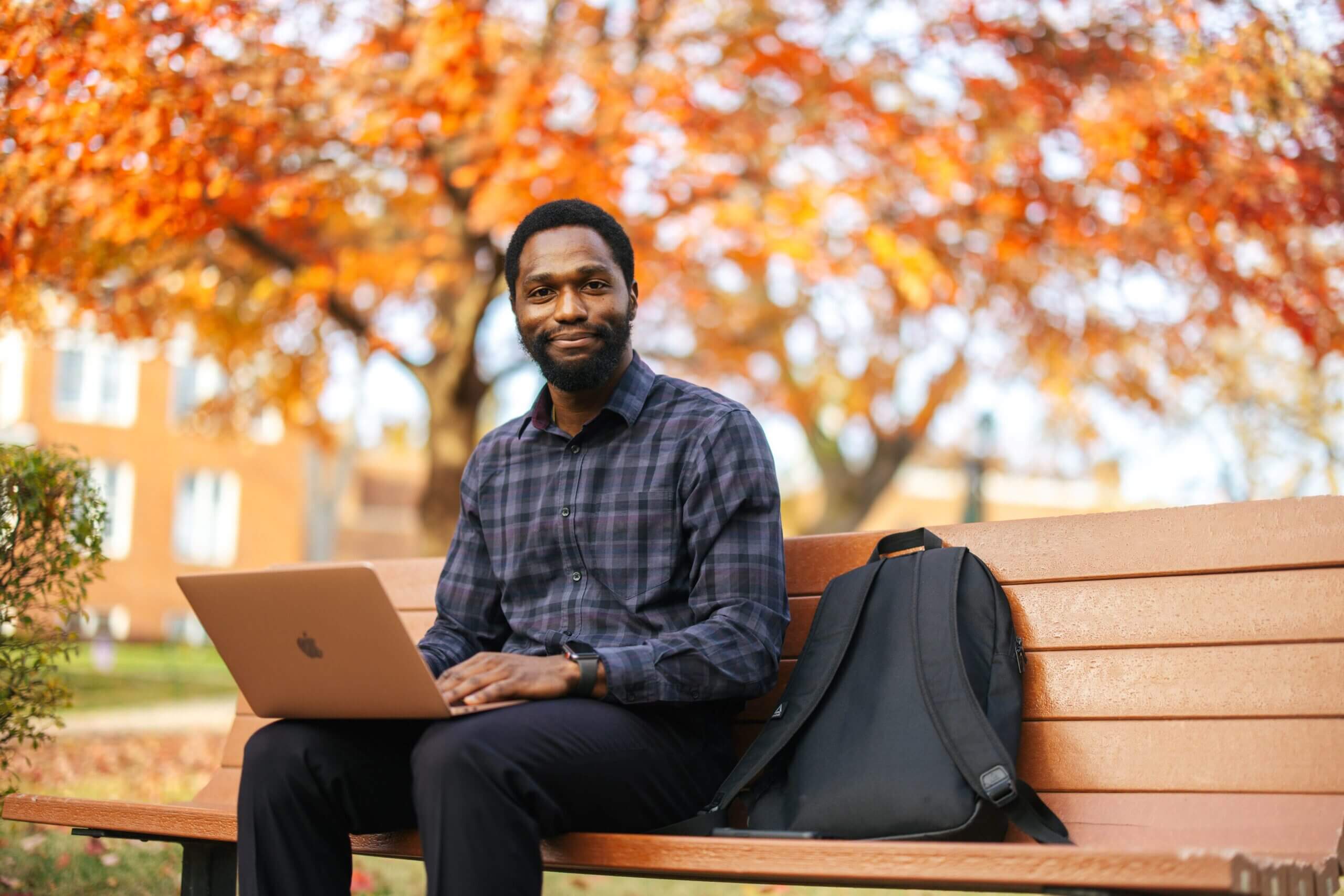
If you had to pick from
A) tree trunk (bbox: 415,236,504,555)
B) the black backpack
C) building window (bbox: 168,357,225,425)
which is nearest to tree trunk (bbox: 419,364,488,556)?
tree trunk (bbox: 415,236,504,555)

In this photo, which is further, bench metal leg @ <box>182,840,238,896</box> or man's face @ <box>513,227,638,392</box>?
bench metal leg @ <box>182,840,238,896</box>

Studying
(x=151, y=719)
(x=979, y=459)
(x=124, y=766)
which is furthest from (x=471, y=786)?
(x=979, y=459)

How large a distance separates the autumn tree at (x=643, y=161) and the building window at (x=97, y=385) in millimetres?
16250

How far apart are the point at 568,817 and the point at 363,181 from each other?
7079mm

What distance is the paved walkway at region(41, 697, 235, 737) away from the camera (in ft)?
31.2

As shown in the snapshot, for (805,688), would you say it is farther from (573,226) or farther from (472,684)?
(573,226)

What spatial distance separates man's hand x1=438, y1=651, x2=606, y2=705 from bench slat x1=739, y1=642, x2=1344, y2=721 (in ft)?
3.25

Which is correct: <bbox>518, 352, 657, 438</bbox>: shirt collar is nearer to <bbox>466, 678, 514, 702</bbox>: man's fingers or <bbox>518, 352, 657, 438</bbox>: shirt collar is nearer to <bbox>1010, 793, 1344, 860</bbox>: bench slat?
<bbox>466, 678, 514, 702</bbox>: man's fingers

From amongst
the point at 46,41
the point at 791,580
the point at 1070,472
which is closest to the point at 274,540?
the point at 1070,472

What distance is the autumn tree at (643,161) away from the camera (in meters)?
6.04

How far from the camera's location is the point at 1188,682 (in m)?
2.80

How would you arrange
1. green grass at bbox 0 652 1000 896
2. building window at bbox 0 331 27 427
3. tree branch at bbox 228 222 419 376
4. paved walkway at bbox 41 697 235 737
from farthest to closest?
building window at bbox 0 331 27 427
paved walkway at bbox 41 697 235 737
tree branch at bbox 228 222 419 376
green grass at bbox 0 652 1000 896

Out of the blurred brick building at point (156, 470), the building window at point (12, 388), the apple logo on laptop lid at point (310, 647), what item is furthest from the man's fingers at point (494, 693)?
the building window at point (12, 388)

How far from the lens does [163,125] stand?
20.9 feet
